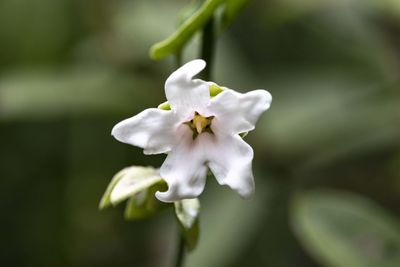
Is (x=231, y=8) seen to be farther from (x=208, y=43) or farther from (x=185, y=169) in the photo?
(x=185, y=169)

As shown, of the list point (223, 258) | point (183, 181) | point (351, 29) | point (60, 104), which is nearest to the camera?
point (183, 181)

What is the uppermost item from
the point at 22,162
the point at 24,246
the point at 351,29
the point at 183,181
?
the point at 351,29

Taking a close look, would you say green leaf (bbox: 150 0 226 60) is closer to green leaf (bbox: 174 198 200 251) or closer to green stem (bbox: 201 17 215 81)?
green stem (bbox: 201 17 215 81)

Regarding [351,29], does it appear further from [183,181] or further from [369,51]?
[183,181]

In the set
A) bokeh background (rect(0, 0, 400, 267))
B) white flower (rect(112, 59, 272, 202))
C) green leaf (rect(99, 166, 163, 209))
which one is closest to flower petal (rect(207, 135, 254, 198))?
white flower (rect(112, 59, 272, 202))

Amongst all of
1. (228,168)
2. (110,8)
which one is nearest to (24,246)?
(110,8)

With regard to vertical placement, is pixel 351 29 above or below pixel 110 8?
below

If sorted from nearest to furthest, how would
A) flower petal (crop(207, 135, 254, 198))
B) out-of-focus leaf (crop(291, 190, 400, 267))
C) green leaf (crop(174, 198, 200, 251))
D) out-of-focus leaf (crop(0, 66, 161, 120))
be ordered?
flower petal (crop(207, 135, 254, 198))
green leaf (crop(174, 198, 200, 251))
out-of-focus leaf (crop(291, 190, 400, 267))
out-of-focus leaf (crop(0, 66, 161, 120))
